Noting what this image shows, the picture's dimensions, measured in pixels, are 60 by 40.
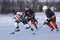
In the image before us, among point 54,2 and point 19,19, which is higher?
point 19,19

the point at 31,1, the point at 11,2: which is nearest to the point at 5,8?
the point at 11,2

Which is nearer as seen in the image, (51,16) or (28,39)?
(28,39)

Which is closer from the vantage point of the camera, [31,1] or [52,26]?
[52,26]

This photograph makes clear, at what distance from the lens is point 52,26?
1152cm

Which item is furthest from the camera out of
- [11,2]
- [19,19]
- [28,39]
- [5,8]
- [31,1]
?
[31,1]

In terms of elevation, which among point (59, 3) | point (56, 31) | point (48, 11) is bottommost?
point (59, 3)

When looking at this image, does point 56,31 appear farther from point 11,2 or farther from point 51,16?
point 11,2

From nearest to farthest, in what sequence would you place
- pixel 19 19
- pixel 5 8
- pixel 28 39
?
1. pixel 28 39
2. pixel 19 19
3. pixel 5 8

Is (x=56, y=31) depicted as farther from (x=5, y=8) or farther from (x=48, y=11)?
(x=5, y=8)

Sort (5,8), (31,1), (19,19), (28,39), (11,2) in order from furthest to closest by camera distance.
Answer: (31,1) < (11,2) < (5,8) < (19,19) < (28,39)

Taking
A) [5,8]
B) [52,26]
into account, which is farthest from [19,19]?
[5,8]

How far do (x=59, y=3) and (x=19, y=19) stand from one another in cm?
3067

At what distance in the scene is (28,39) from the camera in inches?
358

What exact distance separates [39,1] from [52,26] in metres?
31.2
